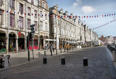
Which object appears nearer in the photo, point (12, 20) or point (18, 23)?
point (12, 20)

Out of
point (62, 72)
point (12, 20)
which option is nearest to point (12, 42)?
point (12, 20)

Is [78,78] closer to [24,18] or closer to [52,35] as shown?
[24,18]

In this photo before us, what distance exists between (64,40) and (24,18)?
63.9 ft

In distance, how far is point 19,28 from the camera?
74.9 feet

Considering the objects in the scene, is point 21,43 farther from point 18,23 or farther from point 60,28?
point 60,28

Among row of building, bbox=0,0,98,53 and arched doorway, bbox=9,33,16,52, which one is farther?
arched doorway, bbox=9,33,16,52

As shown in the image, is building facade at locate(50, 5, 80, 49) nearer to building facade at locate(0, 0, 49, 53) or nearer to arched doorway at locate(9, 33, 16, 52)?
building facade at locate(0, 0, 49, 53)

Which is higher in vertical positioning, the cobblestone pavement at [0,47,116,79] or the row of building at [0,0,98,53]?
the row of building at [0,0,98,53]

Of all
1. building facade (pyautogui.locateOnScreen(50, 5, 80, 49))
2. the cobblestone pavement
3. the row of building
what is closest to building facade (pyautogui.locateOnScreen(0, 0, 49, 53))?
the row of building

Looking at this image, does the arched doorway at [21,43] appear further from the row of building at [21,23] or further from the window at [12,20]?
the window at [12,20]

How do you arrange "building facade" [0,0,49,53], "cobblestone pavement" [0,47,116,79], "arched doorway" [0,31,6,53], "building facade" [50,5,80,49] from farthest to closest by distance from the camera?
"building facade" [50,5,80,49], "building facade" [0,0,49,53], "arched doorway" [0,31,6,53], "cobblestone pavement" [0,47,116,79]

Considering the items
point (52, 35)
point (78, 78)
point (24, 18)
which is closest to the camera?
point (78, 78)

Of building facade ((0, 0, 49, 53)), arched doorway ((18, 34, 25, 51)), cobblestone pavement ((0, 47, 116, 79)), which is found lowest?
cobblestone pavement ((0, 47, 116, 79))

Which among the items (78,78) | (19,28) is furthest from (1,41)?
(78,78)
